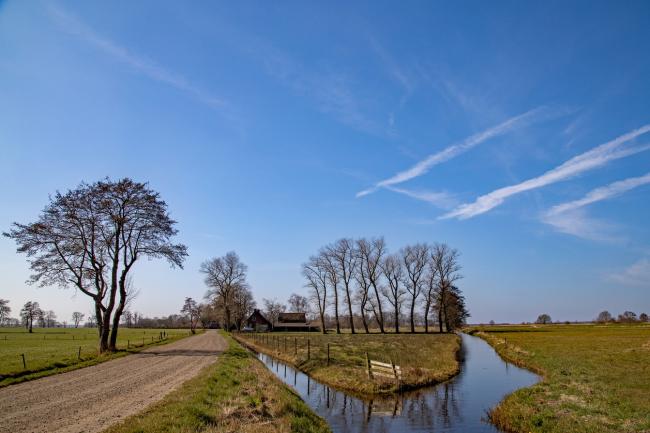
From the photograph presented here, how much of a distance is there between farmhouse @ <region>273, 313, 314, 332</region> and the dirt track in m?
82.2

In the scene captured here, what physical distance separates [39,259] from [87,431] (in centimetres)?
2601

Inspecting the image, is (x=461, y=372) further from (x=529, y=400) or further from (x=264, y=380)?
(x=264, y=380)

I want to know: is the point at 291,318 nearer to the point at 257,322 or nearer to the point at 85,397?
the point at 257,322

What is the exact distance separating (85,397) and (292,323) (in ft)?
310

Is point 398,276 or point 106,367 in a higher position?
point 398,276

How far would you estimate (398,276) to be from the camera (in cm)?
7925

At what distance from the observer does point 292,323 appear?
10631 cm

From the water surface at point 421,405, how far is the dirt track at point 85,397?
6.43 meters

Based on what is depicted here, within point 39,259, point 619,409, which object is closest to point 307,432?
point 619,409

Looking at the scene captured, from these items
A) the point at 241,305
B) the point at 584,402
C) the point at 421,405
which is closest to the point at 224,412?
the point at 421,405

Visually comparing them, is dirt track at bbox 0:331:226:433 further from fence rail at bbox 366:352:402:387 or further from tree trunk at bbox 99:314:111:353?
fence rail at bbox 366:352:402:387

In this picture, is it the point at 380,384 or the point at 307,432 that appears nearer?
the point at 307,432

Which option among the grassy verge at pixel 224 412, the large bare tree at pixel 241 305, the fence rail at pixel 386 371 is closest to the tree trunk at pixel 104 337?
the grassy verge at pixel 224 412

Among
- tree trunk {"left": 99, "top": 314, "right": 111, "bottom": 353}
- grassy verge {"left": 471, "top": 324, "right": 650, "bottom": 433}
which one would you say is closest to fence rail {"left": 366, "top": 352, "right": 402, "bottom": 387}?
grassy verge {"left": 471, "top": 324, "right": 650, "bottom": 433}
